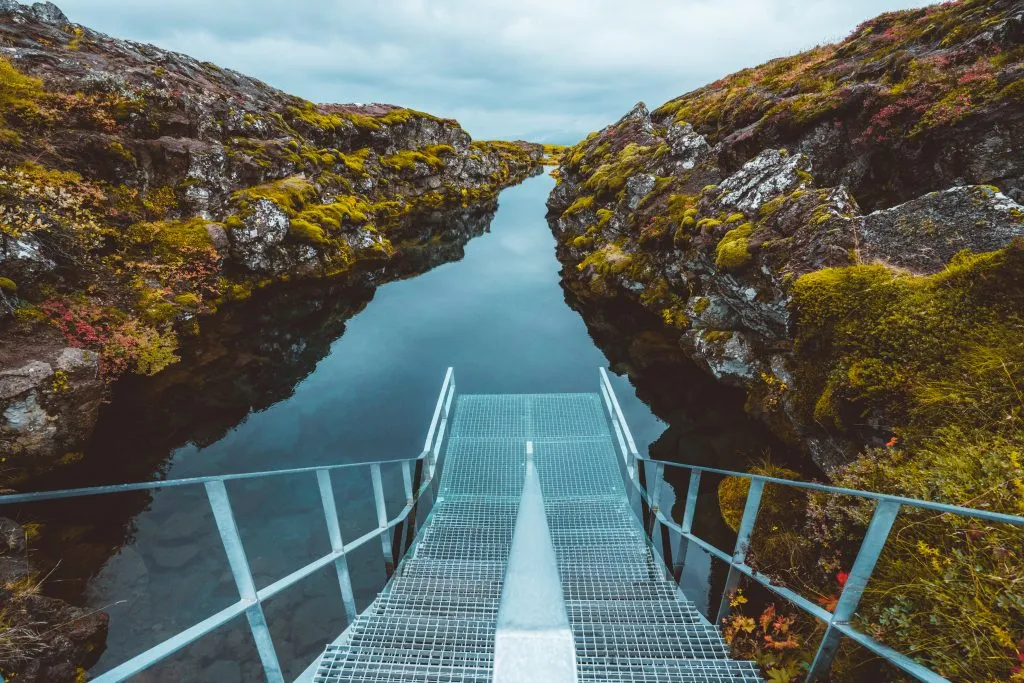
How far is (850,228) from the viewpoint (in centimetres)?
934

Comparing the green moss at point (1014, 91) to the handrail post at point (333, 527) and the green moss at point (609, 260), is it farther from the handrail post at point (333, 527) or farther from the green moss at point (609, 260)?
the handrail post at point (333, 527)

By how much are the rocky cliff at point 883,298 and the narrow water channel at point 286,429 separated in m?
2.66

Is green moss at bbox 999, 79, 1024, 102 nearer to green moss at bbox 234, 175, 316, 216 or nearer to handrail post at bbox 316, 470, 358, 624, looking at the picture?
handrail post at bbox 316, 470, 358, 624

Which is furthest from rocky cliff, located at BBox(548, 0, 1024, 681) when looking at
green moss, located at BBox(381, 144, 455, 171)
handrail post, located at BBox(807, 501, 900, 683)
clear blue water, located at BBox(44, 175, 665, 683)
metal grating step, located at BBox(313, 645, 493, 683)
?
green moss, located at BBox(381, 144, 455, 171)

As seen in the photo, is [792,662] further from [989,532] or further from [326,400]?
[326,400]

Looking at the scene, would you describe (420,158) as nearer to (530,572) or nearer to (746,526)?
(746,526)

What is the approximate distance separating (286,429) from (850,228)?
1467cm

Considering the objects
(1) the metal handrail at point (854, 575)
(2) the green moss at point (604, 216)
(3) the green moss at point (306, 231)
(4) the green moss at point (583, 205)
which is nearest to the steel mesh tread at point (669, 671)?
(1) the metal handrail at point (854, 575)

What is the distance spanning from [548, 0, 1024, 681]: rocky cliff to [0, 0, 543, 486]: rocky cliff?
549 inches

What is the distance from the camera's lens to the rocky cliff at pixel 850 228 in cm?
698

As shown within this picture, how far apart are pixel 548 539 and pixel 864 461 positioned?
5.41 metres

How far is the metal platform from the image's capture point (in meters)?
3.63

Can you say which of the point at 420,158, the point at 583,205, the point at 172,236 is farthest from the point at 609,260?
the point at 420,158

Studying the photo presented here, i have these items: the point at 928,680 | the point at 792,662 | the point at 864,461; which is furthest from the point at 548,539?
the point at 864,461
